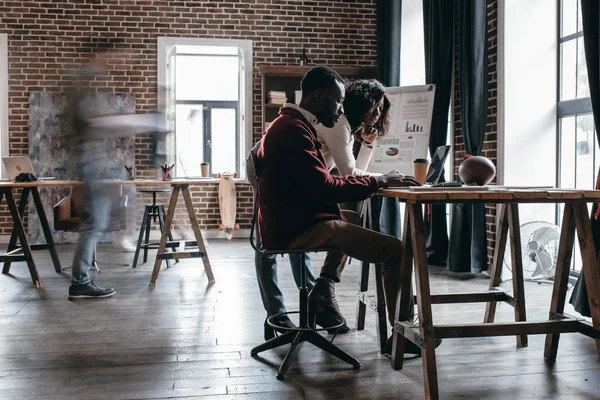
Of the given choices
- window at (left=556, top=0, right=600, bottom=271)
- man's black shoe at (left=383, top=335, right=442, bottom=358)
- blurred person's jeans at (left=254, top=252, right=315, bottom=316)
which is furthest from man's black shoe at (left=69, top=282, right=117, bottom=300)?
window at (left=556, top=0, right=600, bottom=271)

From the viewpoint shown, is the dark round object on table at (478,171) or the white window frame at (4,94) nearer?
the dark round object on table at (478,171)

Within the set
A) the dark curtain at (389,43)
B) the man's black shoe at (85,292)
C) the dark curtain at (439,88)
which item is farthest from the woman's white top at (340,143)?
the dark curtain at (389,43)

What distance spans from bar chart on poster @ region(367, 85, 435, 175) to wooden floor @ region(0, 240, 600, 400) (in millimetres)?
1676

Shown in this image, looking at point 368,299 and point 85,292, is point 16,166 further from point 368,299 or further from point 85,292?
point 368,299

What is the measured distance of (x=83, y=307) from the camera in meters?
3.63

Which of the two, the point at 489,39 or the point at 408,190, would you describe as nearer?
the point at 408,190

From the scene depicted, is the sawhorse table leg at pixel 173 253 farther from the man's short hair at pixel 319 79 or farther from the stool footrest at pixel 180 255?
the man's short hair at pixel 319 79

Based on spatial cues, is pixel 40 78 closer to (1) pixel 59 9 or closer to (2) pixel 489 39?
(1) pixel 59 9

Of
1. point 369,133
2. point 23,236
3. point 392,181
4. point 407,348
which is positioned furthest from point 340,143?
point 23,236

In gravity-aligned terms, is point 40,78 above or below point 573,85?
above

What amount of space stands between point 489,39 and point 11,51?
515cm

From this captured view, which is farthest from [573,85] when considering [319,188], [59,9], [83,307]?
[59,9]

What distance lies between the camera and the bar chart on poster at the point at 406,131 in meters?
5.20

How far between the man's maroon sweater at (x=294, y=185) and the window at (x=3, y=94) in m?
5.39
